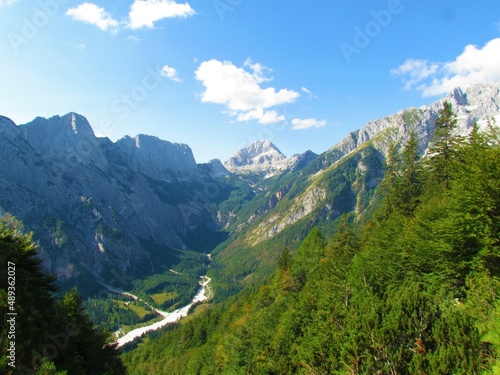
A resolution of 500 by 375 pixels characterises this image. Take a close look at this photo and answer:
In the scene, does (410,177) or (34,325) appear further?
(410,177)

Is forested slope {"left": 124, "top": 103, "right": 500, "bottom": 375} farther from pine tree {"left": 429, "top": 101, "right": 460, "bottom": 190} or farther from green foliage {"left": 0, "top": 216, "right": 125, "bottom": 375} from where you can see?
green foliage {"left": 0, "top": 216, "right": 125, "bottom": 375}

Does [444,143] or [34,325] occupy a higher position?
[444,143]

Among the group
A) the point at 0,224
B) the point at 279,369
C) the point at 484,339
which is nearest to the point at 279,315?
the point at 279,369

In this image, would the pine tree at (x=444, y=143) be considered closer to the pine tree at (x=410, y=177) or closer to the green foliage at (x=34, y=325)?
the pine tree at (x=410, y=177)

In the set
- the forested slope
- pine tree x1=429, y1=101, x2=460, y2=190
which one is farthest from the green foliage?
pine tree x1=429, y1=101, x2=460, y2=190

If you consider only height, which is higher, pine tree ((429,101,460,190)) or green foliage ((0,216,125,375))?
pine tree ((429,101,460,190))

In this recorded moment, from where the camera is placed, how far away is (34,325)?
72.1 feet

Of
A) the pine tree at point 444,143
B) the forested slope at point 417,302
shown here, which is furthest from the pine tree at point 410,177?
the pine tree at point 444,143

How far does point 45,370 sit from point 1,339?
14.9ft

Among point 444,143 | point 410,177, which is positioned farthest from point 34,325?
point 410,177

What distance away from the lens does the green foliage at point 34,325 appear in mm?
18109

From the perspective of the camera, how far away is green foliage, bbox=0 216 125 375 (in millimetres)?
18109

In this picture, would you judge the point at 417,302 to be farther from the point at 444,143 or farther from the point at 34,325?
the point at 444,143

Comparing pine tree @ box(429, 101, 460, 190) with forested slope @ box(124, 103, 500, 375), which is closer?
forested slope @ box(124, 103, 500, 375)
